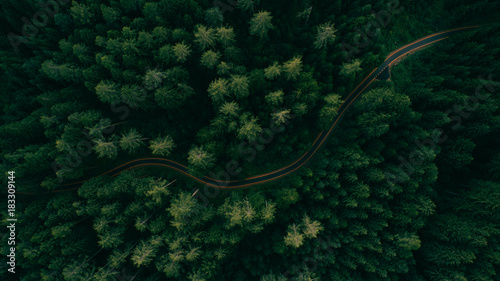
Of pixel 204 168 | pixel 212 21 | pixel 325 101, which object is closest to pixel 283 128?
pixel 325 101

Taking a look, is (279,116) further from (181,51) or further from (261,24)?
(181,51)

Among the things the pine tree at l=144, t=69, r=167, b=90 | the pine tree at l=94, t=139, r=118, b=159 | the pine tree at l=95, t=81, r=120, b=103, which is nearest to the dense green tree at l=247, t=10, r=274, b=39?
the pine tree at l=144, t=69, r=167, b=90

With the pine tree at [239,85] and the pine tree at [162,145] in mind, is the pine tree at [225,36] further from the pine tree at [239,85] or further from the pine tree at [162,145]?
the pine tree at [162,145]

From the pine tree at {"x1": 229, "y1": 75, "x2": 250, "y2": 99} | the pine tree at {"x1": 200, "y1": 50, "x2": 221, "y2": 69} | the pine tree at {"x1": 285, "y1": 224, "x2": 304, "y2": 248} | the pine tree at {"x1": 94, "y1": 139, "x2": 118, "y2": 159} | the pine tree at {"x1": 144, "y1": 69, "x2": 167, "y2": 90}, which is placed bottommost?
the pine tree at {"x1": 285, "y1": 224, "x2": 304, "y2": 248}

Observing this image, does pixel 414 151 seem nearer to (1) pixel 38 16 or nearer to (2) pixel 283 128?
(2) pixel 283 128

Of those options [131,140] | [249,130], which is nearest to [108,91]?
[131,140]

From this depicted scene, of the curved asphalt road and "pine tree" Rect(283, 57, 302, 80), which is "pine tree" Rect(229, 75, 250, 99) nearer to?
"pine tree" Rect(283, 57, 302, 80)

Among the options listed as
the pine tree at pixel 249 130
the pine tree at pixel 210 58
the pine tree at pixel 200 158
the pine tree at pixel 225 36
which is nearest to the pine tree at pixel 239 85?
the pine tree at pixel 210 58
